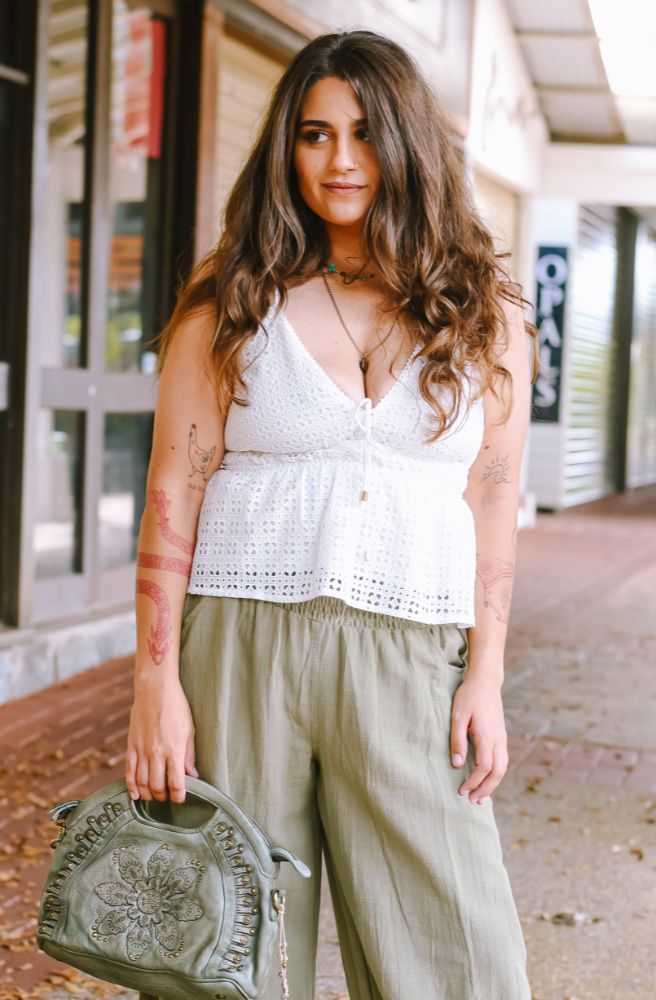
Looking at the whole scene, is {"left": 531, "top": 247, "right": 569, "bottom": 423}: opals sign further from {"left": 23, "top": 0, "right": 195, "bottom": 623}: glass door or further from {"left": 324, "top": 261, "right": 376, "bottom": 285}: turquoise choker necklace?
{"left": 324, "top": 261, "right": 376, "bottom": 285}: turquoise choker necklace

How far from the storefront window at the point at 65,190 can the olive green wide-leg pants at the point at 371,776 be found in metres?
4.63

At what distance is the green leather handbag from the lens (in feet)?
6.37

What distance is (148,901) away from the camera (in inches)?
78.3

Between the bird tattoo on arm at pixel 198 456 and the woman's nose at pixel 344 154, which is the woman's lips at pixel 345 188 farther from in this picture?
the bird tattoo on arm at pixel 198 456

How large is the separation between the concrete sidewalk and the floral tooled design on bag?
142 centimetres

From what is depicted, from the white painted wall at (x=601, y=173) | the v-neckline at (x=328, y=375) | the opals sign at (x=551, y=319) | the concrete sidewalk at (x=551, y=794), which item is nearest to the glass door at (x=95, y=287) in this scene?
the concrete sidewalk at (x=551, y=794)

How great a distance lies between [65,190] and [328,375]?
16.0ft

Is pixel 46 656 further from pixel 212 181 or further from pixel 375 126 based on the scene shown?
pixel 375 126

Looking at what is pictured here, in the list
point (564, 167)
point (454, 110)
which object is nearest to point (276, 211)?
point (454, 110)

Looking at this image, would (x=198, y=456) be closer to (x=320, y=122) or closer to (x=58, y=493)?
(x=320, y=122)

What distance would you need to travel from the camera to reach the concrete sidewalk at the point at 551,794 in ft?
11.5

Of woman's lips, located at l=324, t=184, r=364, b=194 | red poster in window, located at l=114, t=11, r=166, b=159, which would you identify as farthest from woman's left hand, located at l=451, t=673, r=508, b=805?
red poster in window, located at l=114, t=11, r=166, b=159

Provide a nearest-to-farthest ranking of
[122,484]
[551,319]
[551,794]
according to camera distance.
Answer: [551,794], [122,484], [551,319]

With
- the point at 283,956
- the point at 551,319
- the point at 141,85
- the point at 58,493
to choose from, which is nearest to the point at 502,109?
the point at 551,319
